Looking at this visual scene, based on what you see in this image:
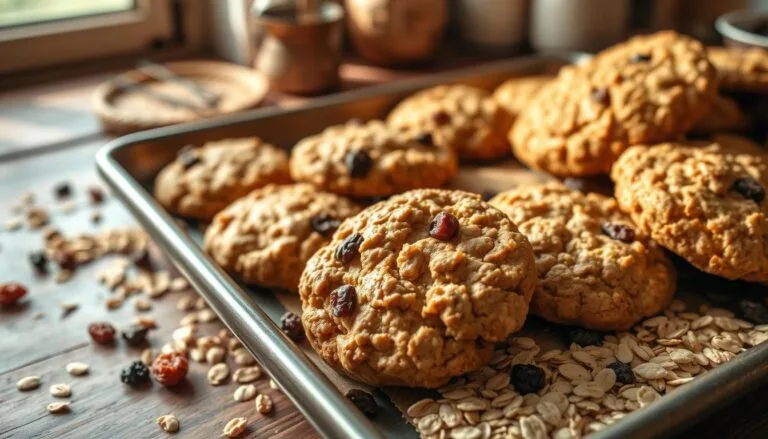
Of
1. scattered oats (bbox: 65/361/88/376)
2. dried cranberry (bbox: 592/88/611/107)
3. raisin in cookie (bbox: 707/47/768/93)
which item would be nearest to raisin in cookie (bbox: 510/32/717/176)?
dried cranberry (bbox: 592/88/611/107)

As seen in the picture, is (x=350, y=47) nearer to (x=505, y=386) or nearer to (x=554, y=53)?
(x=554, y=53)

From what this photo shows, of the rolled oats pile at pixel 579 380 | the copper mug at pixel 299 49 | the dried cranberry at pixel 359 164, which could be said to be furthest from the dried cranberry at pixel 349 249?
the copper mug at pixel 299 49

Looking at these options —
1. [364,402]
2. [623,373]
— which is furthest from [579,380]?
[364,402]

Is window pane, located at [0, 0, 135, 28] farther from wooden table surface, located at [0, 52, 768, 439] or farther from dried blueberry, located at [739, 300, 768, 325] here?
dried blueberry, located at [739, 300, 768, 325]

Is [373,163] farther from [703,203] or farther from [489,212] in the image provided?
[703,203]

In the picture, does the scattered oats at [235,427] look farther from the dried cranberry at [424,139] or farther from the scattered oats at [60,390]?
the dried cranberry at [424,139]

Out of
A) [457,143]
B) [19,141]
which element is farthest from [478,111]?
[19,141]
